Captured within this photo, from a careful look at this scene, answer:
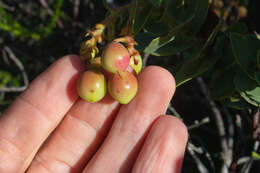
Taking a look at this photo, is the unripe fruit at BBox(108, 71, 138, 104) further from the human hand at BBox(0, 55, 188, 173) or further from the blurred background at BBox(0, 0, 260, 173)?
the blurred background at BBox(0, 0, 260, 173)

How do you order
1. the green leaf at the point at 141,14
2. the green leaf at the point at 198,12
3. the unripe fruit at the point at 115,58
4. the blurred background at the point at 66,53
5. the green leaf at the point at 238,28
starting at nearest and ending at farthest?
the unripe fruit at the point at 115,58, the green leaf at the point at 141,14, the green leaf at the point at 198,12, the green leaf at the point at 238,28, the blurred background at the point at 66,53

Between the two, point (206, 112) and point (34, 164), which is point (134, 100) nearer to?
point (34, 164)

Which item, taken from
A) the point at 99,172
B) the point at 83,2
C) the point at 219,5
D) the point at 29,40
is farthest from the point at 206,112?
the point at 29,40

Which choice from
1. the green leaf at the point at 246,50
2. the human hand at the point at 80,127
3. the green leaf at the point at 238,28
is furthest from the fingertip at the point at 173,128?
the green leaf at the point at 238,28

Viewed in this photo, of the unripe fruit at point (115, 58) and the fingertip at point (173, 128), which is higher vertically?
the unripe fruit at point (115, 58)

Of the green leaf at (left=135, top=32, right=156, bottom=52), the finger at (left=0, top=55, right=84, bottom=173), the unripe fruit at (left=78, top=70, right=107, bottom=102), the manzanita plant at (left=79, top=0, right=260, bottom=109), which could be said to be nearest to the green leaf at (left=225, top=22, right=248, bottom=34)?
the manzanita plant at (left=79, top=0, right=260, bottom=109)

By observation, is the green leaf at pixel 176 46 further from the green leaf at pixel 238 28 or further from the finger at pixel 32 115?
the finger at pixel 32 115

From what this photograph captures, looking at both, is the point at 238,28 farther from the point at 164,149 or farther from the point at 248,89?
the point at 164,149
